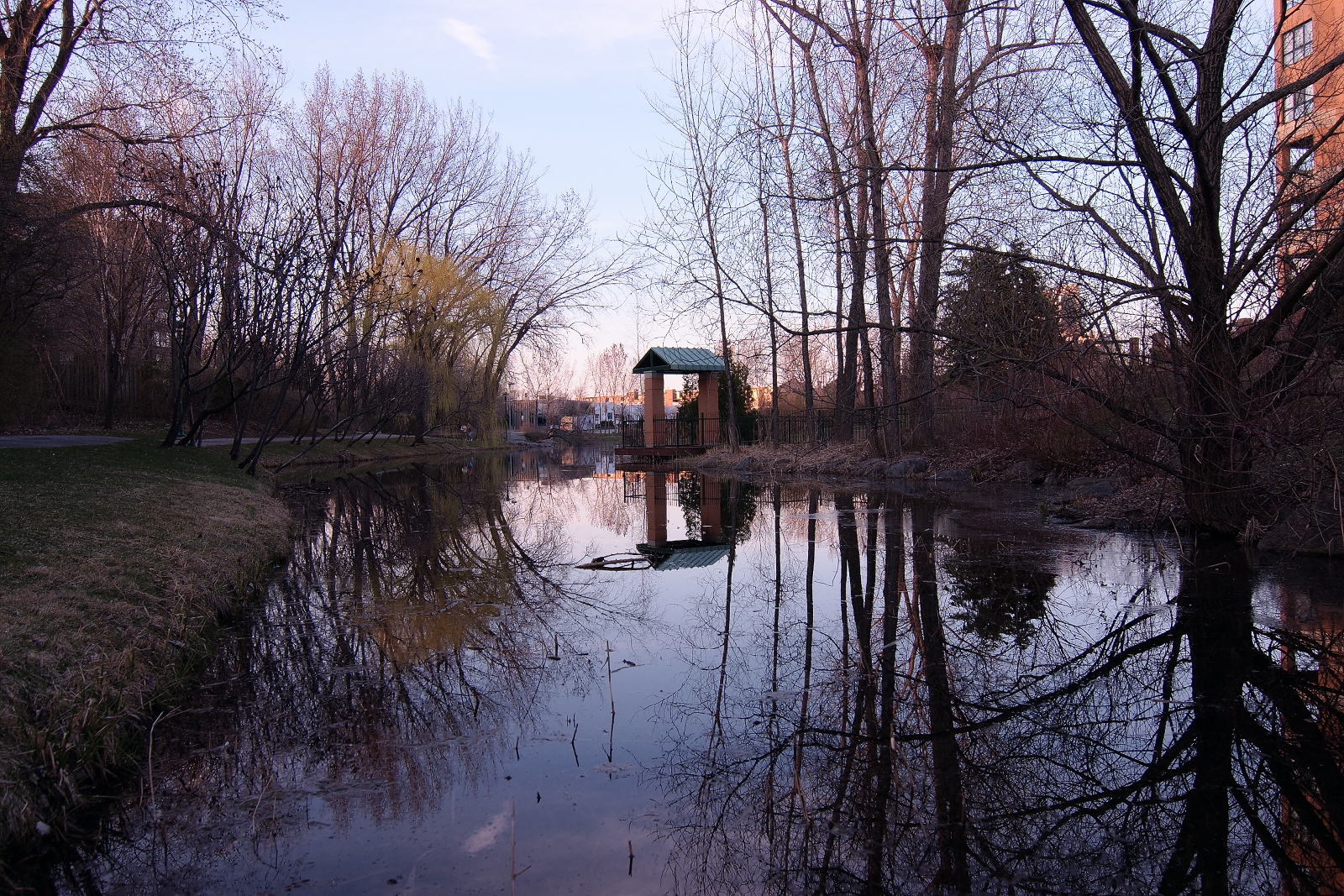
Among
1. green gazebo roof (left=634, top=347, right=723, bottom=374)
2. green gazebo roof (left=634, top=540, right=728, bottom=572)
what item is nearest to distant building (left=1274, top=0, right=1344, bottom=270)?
green gazebo roof (left=634, top=540, right=728, bottom=572)

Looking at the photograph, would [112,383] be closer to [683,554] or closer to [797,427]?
[797,427]

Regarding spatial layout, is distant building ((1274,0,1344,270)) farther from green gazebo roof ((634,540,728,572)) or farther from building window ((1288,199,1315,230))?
green gazebo roof ((634,540,728,572))

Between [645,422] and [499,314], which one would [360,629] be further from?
[499,314]

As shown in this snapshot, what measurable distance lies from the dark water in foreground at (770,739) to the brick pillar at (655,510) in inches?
134

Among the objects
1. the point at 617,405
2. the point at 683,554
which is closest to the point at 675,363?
the point at 683,554

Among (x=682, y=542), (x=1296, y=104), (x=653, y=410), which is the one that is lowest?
(x=682, y=542)

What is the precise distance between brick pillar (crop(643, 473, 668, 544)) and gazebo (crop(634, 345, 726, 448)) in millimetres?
7626

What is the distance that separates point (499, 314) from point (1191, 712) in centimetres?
3558

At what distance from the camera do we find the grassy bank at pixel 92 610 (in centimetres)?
329

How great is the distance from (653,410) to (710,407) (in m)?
2.03

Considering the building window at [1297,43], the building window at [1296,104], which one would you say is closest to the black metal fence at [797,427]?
the building window at [1297,43]

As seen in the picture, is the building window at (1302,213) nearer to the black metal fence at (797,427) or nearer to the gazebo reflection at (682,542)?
the gazebo reflection at (682,542)

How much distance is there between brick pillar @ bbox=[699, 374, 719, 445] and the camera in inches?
1170

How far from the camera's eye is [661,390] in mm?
29594
